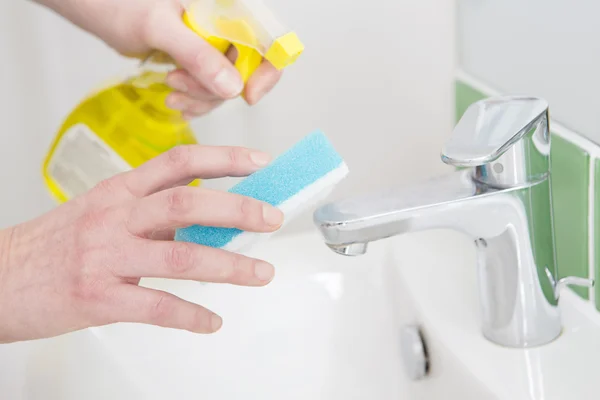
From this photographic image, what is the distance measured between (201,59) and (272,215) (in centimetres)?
19

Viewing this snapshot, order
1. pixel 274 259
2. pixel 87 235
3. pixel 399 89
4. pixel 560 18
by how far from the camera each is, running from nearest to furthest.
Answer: pixel 87 235, pixel 560 18, pixel 274 259, pixel 399 89

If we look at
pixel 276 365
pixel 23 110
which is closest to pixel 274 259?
pixel 276 365

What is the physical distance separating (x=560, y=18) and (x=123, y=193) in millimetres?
322

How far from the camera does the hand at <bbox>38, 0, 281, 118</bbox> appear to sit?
1.85 feet

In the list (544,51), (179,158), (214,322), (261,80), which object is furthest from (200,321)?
(544,51)

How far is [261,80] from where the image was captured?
1.90 ft

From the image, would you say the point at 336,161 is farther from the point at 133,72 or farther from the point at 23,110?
the point at 23,110

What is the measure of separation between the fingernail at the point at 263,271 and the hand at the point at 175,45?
0.63ft

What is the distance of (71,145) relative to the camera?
0.70 meters

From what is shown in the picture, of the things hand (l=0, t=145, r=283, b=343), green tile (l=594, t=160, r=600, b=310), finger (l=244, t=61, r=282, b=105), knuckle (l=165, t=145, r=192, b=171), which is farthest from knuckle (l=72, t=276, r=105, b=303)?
green tile (l=594, t=160, r=600, b=310)

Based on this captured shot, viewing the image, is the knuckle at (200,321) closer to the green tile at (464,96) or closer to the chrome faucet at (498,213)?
the chrome faucet at (498,213)

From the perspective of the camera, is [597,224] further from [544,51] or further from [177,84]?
[177,84]

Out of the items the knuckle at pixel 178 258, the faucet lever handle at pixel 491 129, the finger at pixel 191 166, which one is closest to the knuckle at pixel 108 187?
the finger at pixel 191 166

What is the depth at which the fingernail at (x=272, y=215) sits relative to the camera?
409mm
